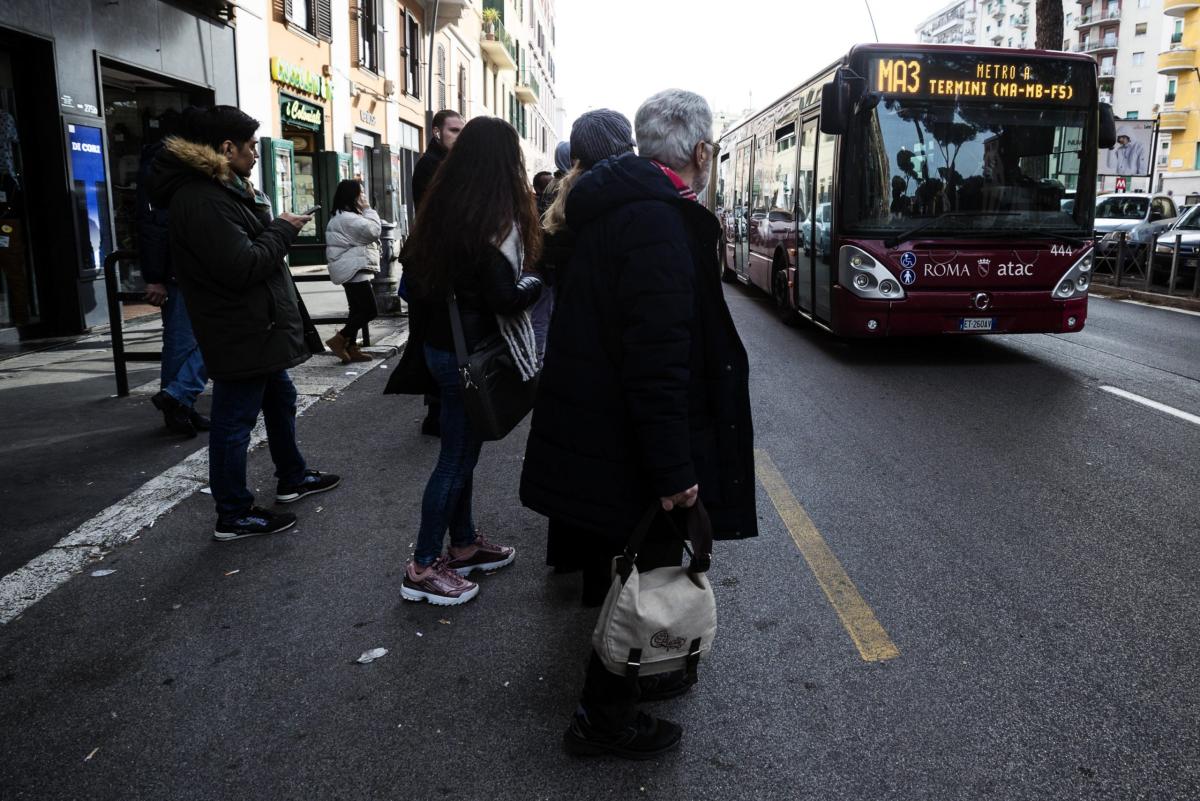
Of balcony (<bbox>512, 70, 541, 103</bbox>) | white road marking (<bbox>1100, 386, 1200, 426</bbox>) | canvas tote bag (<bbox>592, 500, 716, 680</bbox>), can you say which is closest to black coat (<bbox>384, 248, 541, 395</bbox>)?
canvas tote bag (<bbox>592, 500, 716, 680</bbox>)

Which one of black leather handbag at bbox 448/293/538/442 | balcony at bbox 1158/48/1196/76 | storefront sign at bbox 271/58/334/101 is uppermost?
balcony at bbox 1158/48/1196/76

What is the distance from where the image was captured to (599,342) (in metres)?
2.40

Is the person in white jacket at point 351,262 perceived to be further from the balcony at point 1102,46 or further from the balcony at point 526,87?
the balcony at point 1102,46

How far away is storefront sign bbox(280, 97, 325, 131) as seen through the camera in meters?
15.9

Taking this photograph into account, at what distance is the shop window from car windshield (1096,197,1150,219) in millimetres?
17811

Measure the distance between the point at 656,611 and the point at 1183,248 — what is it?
1741cm

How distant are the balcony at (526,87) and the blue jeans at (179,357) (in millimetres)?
41236

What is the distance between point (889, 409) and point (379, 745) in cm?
519

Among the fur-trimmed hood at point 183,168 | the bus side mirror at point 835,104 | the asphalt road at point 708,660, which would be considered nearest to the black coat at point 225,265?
the fur-trimmed hood at point 183,168

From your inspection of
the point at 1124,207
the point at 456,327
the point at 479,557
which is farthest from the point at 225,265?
the point at 1124,207

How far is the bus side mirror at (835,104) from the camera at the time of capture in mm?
8203

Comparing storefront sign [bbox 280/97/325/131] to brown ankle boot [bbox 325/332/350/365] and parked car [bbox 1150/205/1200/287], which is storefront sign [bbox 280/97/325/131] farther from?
parked car [bbox 1150/205/1200/287]

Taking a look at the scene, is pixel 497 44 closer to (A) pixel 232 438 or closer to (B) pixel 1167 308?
(B) pixel 1167 308

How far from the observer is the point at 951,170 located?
27.6ft
